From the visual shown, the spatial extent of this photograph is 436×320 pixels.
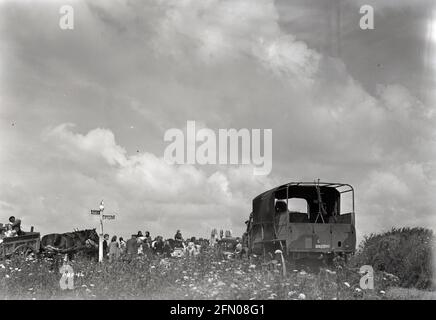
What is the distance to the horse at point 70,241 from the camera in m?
21.7

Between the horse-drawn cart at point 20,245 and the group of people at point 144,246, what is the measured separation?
2541 millimetres

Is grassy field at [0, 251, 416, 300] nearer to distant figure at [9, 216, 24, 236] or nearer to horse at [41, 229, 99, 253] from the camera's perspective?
distant figure at [9, 216, 24, 236]

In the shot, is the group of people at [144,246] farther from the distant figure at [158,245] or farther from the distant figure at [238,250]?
the distant figure at [238,250]

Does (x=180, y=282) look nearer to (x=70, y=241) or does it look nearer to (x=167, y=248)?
(x=70, y=241)

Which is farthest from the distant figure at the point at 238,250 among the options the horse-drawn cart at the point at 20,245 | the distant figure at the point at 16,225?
the distant figure at the point at 16,225

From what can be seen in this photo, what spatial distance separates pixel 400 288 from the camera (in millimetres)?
14492

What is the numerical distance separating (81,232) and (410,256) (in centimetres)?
1404

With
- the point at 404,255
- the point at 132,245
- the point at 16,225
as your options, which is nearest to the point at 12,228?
the point at 16,225

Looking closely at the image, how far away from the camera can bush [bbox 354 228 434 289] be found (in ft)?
49.6

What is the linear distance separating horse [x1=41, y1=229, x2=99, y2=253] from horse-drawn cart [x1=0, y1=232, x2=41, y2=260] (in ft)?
9.87

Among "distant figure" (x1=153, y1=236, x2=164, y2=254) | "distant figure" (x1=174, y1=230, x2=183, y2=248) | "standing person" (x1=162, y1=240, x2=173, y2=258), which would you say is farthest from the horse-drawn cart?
"distant figure" (x1=174, y1=230, x2=183, y2=248)

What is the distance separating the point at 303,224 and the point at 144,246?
24.9 ft
